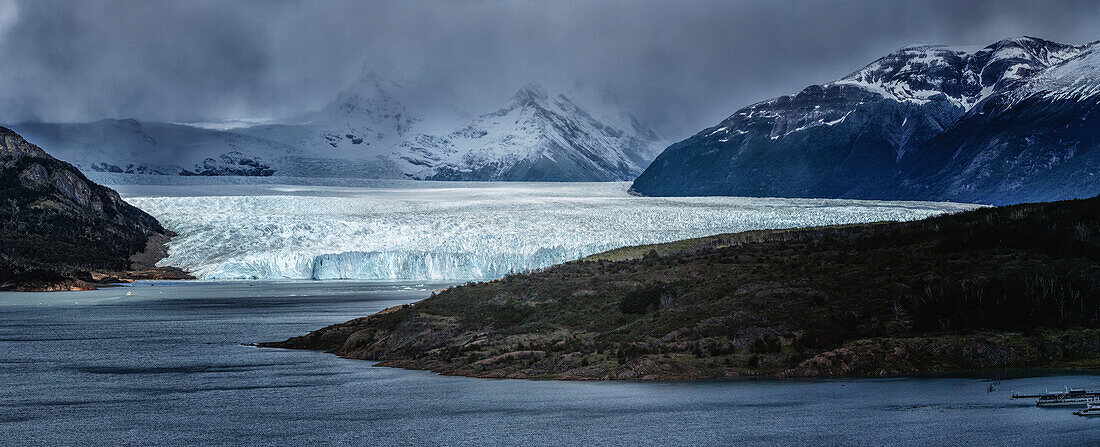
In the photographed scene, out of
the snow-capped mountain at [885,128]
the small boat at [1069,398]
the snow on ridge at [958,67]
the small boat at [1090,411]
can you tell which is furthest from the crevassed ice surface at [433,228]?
the snow on ridge at [958,67]

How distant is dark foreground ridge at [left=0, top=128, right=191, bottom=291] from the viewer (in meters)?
83.2

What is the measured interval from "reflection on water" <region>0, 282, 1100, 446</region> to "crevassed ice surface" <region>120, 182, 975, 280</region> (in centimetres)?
4018

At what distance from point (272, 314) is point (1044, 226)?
3578 centimetres

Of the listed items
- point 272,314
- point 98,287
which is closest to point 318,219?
point 98,287

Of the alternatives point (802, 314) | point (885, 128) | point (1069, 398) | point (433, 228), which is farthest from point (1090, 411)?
point (885, 128)

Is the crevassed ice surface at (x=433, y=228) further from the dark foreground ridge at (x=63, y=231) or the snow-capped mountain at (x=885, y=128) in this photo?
the snow-capped mountain at (x=885, y=128)

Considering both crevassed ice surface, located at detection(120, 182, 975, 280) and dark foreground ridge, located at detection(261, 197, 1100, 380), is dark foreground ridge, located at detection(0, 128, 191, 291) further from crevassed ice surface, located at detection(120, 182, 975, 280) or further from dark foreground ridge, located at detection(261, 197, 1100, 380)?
dark foreground ridge, located at detection(261, 197, 1100, 380)

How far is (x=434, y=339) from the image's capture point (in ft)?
105

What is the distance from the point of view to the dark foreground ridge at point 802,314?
24516 mm

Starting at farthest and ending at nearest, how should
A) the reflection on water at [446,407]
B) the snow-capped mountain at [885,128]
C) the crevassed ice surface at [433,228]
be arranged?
the snow-capped mountain at [885,128]
the crevassed ice surface at [433,228]
the reflection on water at [446,407]

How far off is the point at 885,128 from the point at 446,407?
142 meters

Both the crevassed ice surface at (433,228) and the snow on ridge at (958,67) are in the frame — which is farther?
the snow on ridge at (958,67)

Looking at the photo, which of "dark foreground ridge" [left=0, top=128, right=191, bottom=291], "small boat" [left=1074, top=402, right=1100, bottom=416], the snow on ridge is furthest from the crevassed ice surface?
the snow on ridge

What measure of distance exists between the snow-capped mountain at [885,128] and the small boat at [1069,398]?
114 metres
